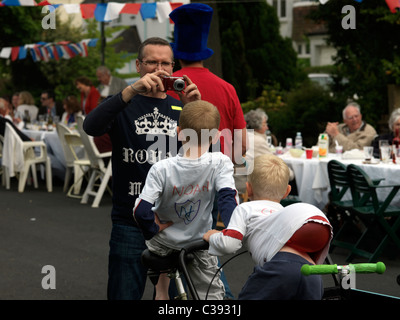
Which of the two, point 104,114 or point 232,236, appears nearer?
point 232,236

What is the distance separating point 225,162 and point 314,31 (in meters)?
51.4

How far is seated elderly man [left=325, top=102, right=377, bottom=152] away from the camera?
9.64m

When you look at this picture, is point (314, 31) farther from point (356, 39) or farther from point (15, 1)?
point (15, 1)

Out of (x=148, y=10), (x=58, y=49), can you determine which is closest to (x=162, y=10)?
(x=148, y=10)

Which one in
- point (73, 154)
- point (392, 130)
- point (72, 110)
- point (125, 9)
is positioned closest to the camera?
point (392, 130)

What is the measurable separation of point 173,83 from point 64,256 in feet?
14.4

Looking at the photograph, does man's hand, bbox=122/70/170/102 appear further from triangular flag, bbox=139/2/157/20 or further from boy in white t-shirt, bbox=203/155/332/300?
triangular flag, bbox=139/2/157/20

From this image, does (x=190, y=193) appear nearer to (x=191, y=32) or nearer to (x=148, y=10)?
(x=191, y=32)

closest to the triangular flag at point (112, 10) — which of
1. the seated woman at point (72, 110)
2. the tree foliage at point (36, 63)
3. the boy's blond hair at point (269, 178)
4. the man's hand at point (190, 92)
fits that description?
the seated woman at point (72, 110)

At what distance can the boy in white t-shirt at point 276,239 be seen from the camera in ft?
9.07

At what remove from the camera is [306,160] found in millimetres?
8758

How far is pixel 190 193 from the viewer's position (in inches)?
132

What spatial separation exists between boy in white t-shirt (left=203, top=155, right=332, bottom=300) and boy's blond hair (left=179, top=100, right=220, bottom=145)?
327 millimetres
